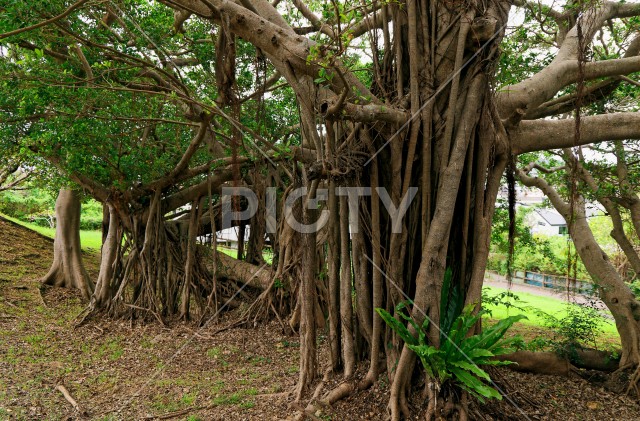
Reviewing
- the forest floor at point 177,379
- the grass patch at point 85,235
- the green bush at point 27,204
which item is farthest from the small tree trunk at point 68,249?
the green bush at point 27,204

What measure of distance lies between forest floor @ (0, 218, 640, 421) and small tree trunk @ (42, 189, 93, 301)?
48.6 inches

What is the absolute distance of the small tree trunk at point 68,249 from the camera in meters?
9.20

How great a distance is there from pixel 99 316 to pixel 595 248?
665 centimetres

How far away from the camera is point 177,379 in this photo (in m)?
5.09

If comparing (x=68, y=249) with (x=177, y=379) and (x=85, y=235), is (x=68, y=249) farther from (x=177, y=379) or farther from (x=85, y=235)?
(x=85, y=235)

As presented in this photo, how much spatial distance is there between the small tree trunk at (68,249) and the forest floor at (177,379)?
123 centimetres

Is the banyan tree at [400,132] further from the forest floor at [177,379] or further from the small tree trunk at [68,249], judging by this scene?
the small tree trunk at [68,249]

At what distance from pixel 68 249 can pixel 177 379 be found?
5.33m

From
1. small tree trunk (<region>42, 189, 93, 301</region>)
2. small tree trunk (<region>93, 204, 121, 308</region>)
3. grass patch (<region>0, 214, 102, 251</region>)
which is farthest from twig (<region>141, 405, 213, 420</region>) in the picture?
grass patch (<region>0, 214, 102, 251</region>)

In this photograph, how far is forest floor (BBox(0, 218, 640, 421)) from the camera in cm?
403

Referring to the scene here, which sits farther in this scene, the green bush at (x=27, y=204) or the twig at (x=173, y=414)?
the green bush at (x=27, y=204)

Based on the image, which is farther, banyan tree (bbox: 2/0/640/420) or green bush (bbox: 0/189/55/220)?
green bush (bbox: 0/189/55/220)

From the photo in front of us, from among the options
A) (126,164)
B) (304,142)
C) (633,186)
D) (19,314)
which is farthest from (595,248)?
(19,314)

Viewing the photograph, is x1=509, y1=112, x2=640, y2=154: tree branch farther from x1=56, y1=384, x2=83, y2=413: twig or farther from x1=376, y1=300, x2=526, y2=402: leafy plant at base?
x1=56, y1=384, x2=83, y2=413: twig
